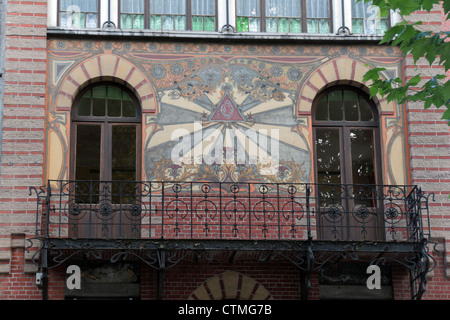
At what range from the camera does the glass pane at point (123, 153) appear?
49.1 feet

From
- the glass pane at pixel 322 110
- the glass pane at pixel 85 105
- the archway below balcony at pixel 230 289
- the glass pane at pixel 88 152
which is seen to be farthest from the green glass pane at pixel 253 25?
the archway below balcony at pixel 230 289

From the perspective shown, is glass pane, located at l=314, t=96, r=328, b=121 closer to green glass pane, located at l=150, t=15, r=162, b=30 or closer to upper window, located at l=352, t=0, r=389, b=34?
upper window, located at l=352, t=0, r=389, b=34

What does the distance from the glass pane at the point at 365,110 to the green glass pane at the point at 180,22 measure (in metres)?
3.61

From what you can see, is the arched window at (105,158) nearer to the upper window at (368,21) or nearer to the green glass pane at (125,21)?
the green glass pane at (125,21)

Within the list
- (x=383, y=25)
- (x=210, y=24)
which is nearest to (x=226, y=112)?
(x=210, y=24)

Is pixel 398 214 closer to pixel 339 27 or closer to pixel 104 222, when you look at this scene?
pixel 339 27

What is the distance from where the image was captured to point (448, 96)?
422 inches

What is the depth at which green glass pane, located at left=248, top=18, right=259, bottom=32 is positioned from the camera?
1574 cm

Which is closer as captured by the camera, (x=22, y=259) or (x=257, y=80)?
(x=22, y=259)

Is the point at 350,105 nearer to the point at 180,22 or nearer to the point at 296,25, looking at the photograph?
the point at 296,25

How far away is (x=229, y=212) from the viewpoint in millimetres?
14578

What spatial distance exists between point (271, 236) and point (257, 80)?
292 centimetres

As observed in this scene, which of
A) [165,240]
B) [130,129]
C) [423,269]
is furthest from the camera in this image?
[130,129]

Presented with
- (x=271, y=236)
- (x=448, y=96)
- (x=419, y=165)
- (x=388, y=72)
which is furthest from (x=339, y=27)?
(x=448, y=96)
